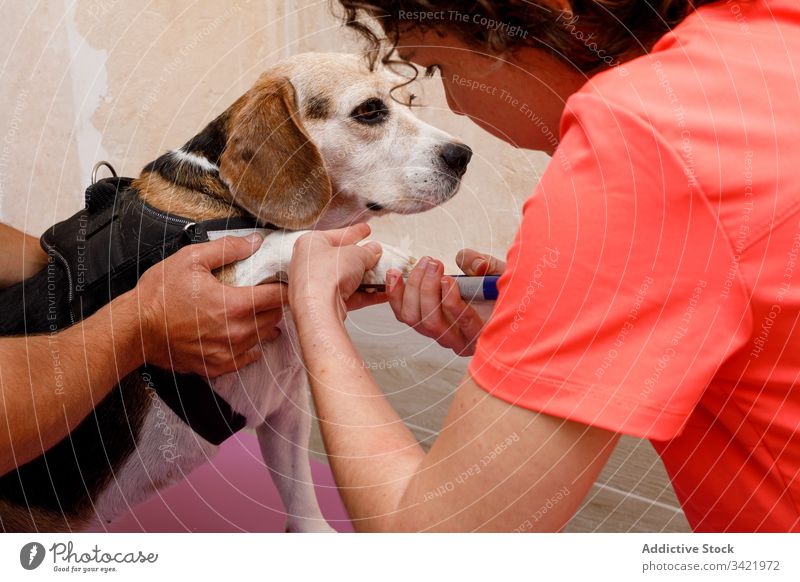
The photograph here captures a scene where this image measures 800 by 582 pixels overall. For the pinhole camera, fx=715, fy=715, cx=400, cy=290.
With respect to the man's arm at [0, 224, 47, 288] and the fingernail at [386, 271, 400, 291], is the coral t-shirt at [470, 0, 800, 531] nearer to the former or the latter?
the fingernail at [386, 271, 400, 291]

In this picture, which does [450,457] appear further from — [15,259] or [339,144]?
[15,259]

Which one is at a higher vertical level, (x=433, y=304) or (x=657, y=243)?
(x=657, y=243)

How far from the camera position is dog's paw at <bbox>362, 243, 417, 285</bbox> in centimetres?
98

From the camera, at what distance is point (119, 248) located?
967mm

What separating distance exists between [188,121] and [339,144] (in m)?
0.34

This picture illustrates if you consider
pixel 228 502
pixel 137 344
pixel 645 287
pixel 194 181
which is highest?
pixel 645 287

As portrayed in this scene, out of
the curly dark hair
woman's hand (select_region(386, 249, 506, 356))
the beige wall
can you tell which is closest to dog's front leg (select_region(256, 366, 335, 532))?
the beige wall

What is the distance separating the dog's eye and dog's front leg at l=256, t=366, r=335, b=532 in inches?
18.1

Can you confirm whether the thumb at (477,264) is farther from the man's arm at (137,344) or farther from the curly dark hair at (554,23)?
the curly dark hair at (554,23)

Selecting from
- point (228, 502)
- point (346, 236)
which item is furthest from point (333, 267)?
point (228, 502)

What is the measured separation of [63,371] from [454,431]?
0.51 m

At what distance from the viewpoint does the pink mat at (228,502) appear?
1.15 metres
